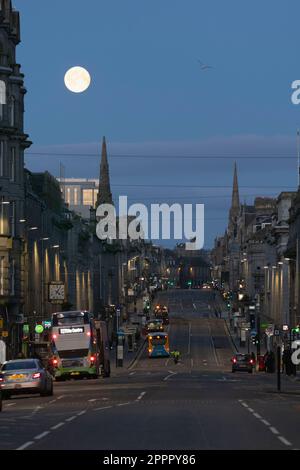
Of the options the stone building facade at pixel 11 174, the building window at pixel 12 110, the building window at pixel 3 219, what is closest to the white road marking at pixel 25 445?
the stone building facade at pixel 11 174

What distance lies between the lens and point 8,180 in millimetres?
99875

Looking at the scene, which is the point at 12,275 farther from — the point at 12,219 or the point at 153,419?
the point at 153,419

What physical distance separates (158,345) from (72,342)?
69985 mm

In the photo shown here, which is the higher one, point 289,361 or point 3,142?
point 3,142

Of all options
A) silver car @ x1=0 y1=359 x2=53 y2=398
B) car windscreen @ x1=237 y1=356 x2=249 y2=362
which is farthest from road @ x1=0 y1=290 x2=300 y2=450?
car windscreen @ x1=237 y1=356 x2=249 y2=362

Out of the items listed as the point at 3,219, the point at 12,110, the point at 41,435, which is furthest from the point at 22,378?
the point at 12,110

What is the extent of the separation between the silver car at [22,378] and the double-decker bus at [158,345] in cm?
8910

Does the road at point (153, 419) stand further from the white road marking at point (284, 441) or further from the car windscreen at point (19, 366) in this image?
the car windscreen at point (19, 366)

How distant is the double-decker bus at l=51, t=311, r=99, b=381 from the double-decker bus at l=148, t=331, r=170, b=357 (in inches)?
2671

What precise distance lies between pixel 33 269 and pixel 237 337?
192 feet

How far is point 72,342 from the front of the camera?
7181 centimetres

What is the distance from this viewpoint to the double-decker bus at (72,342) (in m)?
71.9
